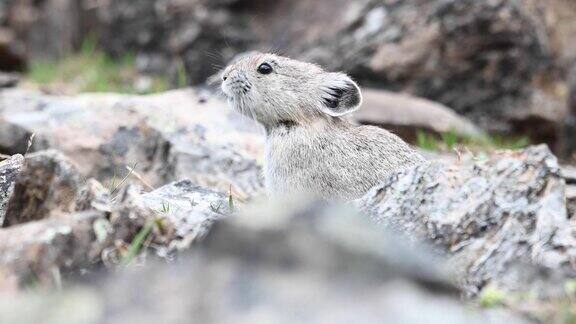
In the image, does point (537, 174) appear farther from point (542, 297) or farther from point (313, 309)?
point (313, 309)

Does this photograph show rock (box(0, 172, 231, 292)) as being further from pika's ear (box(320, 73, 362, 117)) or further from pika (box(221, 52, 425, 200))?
pika's ear (box(320, 73, 362, 117))

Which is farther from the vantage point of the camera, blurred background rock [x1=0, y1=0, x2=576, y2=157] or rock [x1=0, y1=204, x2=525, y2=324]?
blurred background rock [x1=0, y1=0, x2=576, y2=157]

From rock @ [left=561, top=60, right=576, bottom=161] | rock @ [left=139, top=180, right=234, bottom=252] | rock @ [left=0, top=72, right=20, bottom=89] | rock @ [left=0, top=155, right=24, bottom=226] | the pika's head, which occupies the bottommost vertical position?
rock @ [left=0, top=155, right=24, bottom=226]

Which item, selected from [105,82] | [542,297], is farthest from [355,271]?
[105,82]

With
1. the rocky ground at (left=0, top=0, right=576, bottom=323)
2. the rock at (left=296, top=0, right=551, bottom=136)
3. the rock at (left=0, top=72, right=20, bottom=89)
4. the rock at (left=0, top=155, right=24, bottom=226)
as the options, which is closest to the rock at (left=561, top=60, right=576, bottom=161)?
the rock at (left=296, top=0, right=551, bottom=136)

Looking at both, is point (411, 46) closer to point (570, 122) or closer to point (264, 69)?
point (570, 122)

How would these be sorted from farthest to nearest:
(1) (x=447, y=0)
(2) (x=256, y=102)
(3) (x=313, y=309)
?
(1) (x=447, y=0), (2) (x=256, y=102), (3) (x=313, y=309)
